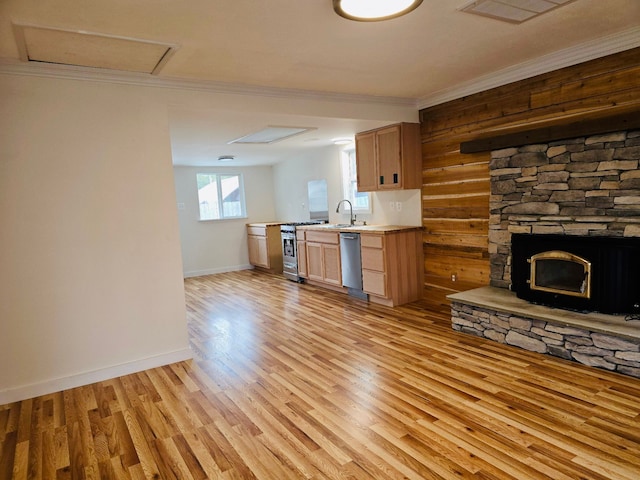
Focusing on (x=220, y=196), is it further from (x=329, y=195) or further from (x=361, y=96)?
(x=361, y=96)

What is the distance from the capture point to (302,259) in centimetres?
646

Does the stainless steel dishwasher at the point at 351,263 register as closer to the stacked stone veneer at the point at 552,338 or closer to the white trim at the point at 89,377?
the stacked stone veneer at the point at 552,338

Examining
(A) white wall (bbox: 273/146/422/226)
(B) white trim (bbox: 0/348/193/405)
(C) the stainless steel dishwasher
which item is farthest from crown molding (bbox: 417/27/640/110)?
(B) white trim (bbox: 0/348/193/405)

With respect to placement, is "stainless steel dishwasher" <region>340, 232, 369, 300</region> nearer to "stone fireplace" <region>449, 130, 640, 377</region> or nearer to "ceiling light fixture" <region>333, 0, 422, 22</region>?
"stone fireplace" <region>449, 130, 640, 377</region>

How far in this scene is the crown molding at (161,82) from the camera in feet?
9.46

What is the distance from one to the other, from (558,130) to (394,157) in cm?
183

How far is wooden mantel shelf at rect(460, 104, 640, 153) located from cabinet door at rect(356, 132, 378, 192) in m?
1.22

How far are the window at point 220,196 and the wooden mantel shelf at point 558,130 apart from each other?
5245mm

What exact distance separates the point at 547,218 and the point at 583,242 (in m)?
0.44

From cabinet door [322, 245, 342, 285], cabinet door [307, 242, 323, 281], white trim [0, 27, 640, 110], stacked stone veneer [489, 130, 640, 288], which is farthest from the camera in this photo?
cabinet door [307, 242, 323, 281]

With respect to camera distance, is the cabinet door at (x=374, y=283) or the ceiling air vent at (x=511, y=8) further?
the cabinet door at (x=374, y=283)

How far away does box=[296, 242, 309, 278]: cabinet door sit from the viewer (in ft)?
20.9

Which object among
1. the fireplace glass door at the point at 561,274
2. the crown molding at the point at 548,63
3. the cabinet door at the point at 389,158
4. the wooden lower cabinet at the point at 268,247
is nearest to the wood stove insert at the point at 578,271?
the fireplace glass door at the point at 561,274

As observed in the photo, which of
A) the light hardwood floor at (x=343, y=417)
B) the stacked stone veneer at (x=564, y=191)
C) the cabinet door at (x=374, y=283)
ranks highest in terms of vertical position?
the stacked stone veneer at (x=564, y=191)
